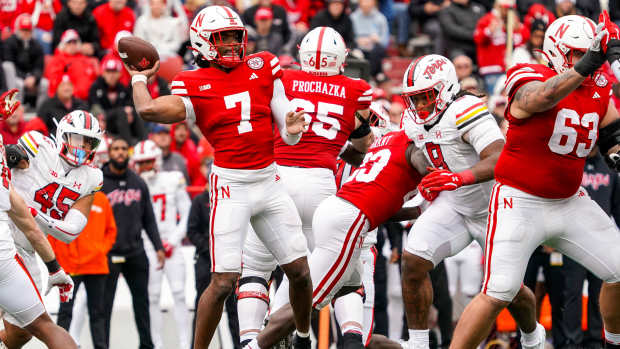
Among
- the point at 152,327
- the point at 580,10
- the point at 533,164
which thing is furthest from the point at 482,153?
the point at 580,10

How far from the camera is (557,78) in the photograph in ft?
18.0

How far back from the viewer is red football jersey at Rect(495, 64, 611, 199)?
578 centimetres

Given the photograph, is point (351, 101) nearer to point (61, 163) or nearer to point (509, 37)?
point (61, 163)

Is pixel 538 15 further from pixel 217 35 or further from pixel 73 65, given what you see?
pixel 217 35

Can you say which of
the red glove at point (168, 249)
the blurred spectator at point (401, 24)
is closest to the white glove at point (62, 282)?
the red glove at point (168, 249)

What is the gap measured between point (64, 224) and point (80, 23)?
697 centimetres

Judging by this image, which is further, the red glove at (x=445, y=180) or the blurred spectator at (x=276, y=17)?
the blurred spectator at (x=276, y=17)

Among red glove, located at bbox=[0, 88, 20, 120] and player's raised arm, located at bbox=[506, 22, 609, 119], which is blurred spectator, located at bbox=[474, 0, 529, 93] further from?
red glove, located at bbox=[0, 88, 20, 120]

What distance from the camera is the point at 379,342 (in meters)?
7.26

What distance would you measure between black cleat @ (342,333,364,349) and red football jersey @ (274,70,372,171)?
122 centimetres

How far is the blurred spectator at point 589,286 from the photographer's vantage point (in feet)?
29.2

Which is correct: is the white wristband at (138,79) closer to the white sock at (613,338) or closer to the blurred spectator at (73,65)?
the white sock at (613,338)

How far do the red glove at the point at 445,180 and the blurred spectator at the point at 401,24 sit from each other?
9.63 metres

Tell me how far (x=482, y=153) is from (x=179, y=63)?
25.1 ft
